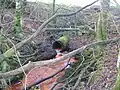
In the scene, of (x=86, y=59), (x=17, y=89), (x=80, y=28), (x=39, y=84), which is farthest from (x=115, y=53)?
(x=80, y=28)

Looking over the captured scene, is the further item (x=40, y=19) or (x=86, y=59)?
(x=40, y=19)

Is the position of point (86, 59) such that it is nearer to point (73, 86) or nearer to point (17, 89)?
point (73, 86)

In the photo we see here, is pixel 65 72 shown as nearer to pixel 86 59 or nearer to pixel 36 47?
pixel 86 59

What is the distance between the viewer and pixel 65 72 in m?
6.27

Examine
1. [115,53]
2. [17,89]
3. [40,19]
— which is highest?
[40,19]

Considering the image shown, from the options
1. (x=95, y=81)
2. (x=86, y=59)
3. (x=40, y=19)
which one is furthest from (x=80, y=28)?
(x=95, y=81)

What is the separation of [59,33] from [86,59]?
2.65 metres

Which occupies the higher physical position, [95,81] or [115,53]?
[115,53]

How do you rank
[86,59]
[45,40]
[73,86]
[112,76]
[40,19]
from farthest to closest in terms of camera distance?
[40,19]
[45,40]
[86,59]
[73,86]
[112,76]

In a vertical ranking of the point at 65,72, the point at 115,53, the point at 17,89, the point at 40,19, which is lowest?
the point at 17,89

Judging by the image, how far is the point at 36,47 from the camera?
7.84m

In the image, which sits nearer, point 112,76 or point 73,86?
point 112,76

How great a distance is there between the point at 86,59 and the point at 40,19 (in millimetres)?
3511

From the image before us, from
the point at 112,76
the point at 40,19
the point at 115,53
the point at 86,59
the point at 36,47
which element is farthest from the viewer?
the point at 40,19
